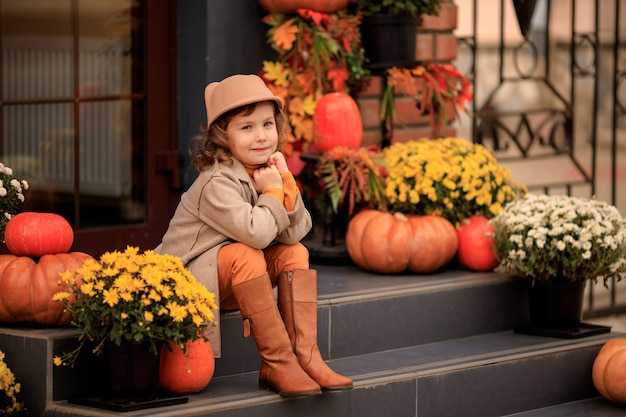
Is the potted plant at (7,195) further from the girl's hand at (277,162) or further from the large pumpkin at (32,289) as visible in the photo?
the girl's hand at (277,162)

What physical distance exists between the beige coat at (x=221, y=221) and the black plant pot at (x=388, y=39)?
1521 mm

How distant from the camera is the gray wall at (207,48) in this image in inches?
209

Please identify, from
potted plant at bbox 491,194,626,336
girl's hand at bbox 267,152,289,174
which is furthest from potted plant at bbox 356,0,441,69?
girl's hand at bbox 267,152,289,174

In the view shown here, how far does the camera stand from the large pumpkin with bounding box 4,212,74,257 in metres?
4.05

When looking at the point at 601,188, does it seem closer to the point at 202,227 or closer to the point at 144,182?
the point at 144,182

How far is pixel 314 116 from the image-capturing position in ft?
18.0

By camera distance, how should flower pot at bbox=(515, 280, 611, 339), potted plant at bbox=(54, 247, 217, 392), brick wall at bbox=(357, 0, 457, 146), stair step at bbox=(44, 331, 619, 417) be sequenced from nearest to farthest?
potted plant at bbox=(54, 247, 217, 392), stair step at bbox=(44, 331, 619, 417), flower pot at bbox=(515, 280, 611, 339), brick wall at bbox=(357, 0, 457, 146)

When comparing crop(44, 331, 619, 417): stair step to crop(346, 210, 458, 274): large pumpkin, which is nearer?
crop(44, 331, 619, 417): stair step

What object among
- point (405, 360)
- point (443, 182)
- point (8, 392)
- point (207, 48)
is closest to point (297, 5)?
point (207, 48)

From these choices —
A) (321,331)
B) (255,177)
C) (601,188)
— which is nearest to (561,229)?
(321,331)

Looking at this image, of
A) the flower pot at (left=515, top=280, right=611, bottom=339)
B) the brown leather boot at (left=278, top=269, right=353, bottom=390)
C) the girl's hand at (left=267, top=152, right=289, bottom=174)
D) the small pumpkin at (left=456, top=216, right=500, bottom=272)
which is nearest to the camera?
the brown leather boot at (left=278, top=269, right=353, bottom=390)

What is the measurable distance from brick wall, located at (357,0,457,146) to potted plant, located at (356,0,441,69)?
15 cm

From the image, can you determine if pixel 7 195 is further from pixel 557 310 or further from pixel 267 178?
pixel 557 310

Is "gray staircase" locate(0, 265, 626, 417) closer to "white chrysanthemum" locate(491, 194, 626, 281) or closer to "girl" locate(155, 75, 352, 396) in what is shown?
"girl" locate(155, 75, 352, 396)
